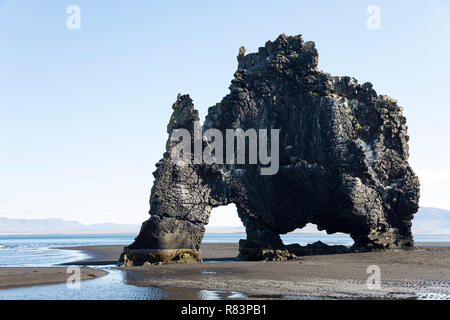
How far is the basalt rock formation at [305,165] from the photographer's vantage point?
148 feet

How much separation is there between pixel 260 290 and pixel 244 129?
2394 cm

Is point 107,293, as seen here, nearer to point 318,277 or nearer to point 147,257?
point 318,277

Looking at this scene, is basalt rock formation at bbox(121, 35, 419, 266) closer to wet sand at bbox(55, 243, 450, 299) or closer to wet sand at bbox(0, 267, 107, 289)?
wet sand at bbox(55, 243, 450, 299)

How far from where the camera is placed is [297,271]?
32.5 metres

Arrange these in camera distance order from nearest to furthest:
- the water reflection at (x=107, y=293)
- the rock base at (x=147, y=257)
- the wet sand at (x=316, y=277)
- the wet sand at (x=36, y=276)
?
the water reflection at (x=107, y=293) → the wet sand at (x=316, y=277) → the wet sand at (x=36, y=276) → the rock base at (x=147, y=257)

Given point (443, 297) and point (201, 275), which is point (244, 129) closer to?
point (201, 275)

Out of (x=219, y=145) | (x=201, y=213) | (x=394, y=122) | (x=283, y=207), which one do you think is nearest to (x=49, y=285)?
(x=201, y=213)

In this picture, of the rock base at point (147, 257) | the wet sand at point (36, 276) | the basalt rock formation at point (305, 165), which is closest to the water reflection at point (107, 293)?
the wet sand at point (36, 276)

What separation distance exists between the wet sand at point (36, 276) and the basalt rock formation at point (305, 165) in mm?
12957

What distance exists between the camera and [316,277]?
1139 inches

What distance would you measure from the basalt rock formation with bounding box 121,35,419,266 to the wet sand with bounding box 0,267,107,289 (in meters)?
13.0

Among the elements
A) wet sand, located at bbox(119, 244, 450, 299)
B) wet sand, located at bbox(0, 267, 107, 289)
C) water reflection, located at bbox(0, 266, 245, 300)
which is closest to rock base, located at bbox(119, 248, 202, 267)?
wet sand, located at bbox(119, 244, 450, 299)

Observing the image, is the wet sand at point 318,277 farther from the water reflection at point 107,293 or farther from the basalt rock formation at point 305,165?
the basalt rock formation at point 305,165
